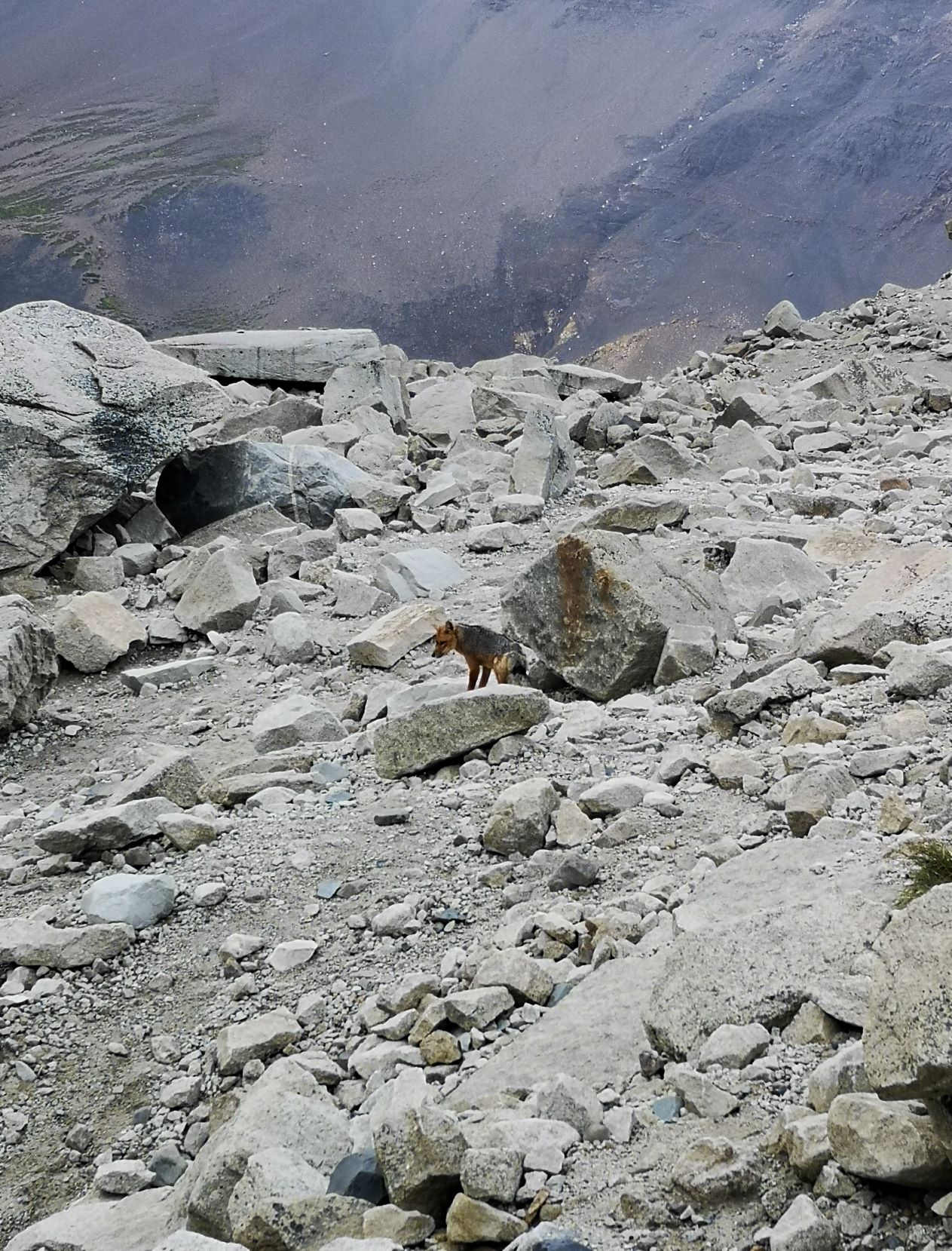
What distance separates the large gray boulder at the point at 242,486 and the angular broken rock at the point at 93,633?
7.85ft

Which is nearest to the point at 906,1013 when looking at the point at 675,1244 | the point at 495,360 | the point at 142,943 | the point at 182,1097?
the point at 675,1244

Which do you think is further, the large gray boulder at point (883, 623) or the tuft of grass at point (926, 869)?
the large gray boulder at point (883, 623)

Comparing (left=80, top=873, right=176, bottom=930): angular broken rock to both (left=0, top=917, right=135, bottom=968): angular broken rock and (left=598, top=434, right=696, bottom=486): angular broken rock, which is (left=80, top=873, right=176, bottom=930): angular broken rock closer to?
(left=0, top=917, right=135, bottom=968): angular broken rock

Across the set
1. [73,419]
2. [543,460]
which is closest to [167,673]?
[73,419]

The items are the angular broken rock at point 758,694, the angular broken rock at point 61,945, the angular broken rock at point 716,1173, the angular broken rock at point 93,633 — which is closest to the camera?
the angular broken rock at point 716,1173

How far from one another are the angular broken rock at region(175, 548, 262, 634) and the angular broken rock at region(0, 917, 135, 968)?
379 centimetres

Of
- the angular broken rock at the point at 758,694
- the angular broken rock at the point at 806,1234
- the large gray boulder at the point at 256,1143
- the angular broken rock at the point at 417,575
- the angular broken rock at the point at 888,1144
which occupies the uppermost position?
the angular broken rock at the point at 888,1144

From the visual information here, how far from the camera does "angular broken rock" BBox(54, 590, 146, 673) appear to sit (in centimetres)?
709

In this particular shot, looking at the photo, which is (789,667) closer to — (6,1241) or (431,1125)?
(431,1125)

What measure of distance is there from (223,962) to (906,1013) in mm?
2470

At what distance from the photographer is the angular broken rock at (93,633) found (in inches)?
279

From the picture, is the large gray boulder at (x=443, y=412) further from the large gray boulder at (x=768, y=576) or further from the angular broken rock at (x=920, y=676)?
the angular broken rock at (x=920, y=676)

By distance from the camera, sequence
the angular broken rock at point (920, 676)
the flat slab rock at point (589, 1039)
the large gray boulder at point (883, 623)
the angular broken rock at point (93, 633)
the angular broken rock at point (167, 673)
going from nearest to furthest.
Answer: the flat slab rock at point (589, 1039) → the angular broken rock at point (920, 676) → the large gray boulder at point (883, 623) → the angular broken rock at point (167, 673) → the angular broken rock at point (93, 633)

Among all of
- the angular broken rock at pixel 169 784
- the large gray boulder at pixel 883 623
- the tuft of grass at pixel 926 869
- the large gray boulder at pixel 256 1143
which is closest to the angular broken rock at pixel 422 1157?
the large gray boulder at pixel 256 1143
